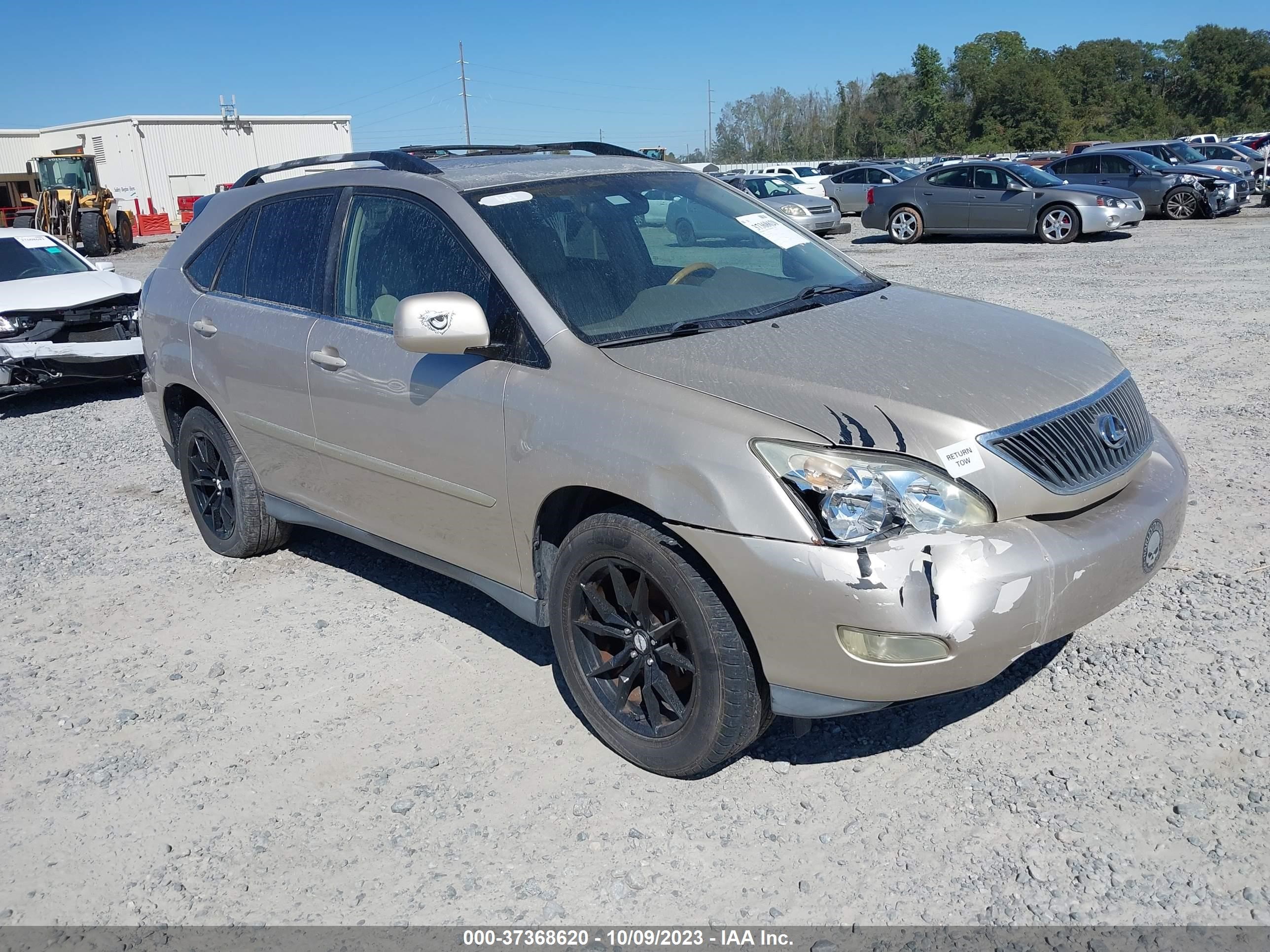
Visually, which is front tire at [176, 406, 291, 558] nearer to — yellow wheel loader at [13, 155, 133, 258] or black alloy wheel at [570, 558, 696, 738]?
black alloy wheel at [570, 558, 696, 738]

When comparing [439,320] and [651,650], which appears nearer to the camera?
[651,650]

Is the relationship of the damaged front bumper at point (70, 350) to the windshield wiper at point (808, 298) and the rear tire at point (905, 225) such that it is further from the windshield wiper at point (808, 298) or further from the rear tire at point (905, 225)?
the rear tire at point (905, 225)

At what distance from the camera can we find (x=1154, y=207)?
864 inches

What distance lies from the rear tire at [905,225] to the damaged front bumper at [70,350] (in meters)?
15.5

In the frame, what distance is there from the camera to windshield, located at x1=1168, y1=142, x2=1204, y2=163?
963 inches

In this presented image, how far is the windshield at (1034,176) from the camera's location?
62.9ft

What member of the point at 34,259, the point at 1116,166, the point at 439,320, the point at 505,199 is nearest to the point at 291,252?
the point at 505,199

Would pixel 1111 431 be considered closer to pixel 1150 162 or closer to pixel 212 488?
pixel 212 488

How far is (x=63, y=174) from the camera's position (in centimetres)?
3291

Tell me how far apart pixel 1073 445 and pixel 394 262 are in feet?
8.08

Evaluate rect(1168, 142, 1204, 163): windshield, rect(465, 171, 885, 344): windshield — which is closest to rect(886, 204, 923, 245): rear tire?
rect(1168, 142, 1204, 163): windshield

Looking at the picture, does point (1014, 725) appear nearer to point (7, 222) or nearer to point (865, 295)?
point (865, 295)

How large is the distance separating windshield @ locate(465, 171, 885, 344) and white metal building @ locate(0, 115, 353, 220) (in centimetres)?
3970

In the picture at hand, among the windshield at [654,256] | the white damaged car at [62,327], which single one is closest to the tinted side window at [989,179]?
the white damaged car at [62,327]
